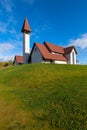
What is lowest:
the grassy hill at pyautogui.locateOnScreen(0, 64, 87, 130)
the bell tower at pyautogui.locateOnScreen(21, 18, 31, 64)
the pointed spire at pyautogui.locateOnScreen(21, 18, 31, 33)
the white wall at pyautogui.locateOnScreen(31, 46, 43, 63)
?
the grassy hill at pyautogui.locateOnScreen(0, 64, 87, 130)

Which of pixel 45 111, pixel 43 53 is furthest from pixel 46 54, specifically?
pixel 45 111

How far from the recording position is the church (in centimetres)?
4103

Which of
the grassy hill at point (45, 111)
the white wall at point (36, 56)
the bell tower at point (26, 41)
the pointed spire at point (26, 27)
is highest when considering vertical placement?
the pointed spire at point (26, 27)

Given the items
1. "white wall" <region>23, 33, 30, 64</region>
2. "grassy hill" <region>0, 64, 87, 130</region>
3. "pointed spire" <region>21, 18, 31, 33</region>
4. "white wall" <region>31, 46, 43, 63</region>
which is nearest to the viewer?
"grassy hill" <region>0, 64, 87, 130</region>

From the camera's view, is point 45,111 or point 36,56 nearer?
point 45,111

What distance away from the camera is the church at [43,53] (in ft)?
135

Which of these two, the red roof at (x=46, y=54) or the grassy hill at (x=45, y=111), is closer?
the grassy hill at (x=45, y=111)

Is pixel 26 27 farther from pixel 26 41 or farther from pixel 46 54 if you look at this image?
pixel 46 54

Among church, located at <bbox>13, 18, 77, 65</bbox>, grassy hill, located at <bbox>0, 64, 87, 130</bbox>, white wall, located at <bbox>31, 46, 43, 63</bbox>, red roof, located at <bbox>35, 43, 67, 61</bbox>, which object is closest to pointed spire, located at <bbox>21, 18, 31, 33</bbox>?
church, located at <bbox>13, 18, 77, 65</bbox>

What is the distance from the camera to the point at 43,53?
→ 40.2 m

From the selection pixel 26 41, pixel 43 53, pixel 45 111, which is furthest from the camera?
pixel 26 41

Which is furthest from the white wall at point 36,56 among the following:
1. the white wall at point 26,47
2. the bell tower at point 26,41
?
the bell tower at point 26,41

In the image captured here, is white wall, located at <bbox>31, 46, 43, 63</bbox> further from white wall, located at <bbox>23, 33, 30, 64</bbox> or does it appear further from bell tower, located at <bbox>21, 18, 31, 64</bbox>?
bell tower, located at <bbox>21, 18, 31, 64</bbox>

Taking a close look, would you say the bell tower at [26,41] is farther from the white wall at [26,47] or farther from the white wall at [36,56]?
the white wall at [36,56]
